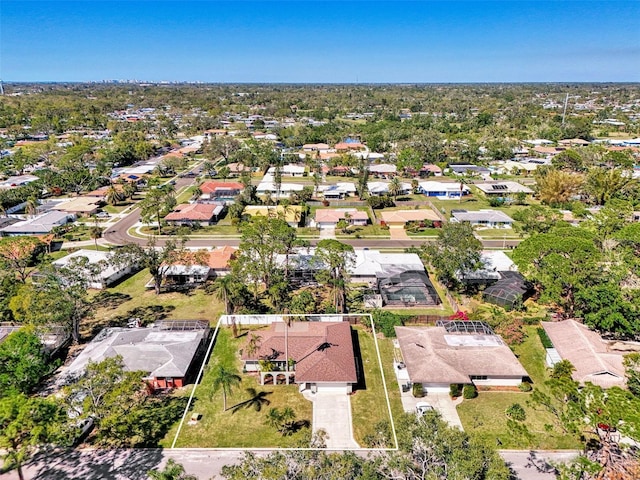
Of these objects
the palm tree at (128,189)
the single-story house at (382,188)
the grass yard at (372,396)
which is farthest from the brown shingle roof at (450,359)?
the palm tree at (128,189)

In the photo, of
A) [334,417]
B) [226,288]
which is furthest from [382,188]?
[334,417]

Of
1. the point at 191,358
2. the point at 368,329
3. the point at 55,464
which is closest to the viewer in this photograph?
the point at 55,464

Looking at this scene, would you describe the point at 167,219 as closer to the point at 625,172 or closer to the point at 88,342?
the point at 88,342

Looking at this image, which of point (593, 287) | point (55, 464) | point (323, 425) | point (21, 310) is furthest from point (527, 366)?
point (21, 310)

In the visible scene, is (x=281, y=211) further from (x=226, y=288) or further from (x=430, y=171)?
(x=430, y=171)

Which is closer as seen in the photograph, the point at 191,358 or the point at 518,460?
the point at 518,460

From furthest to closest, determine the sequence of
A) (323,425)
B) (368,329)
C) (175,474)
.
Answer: (368,329) → (323,425) → (175,474)

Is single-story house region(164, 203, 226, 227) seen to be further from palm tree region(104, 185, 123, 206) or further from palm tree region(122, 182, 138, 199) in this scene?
palm tree region(122, 182, 138, 199)
